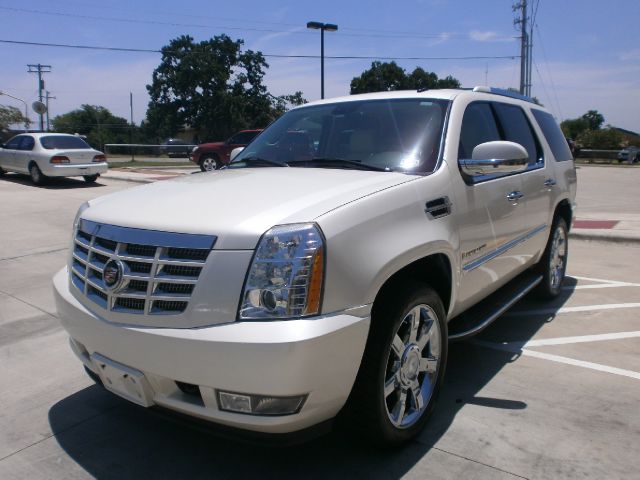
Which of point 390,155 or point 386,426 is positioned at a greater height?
point 390,155

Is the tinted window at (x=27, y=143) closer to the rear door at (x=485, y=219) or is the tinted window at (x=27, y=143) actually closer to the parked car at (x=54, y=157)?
the parked car at (x=54, y=157)

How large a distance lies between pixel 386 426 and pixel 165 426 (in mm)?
1305

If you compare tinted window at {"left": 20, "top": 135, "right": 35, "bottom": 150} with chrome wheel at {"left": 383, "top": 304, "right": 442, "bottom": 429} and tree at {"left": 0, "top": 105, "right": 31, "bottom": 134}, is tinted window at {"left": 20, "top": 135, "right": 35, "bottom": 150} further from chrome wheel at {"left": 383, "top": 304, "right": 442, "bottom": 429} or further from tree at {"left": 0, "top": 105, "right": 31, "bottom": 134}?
tree at {"left": 0, "top": 105, "right": 31, "bottom": 134}

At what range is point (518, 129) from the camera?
4.66 metres

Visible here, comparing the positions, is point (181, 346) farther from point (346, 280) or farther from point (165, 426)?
point (165, 426)

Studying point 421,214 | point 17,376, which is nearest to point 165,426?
point 17,376

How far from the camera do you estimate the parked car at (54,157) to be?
15.6 meters

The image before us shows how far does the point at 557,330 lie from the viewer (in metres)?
4.72

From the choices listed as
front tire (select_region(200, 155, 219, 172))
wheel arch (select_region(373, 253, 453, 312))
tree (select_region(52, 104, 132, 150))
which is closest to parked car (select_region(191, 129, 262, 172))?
front tire (select_region(200, 155, 219, 172))

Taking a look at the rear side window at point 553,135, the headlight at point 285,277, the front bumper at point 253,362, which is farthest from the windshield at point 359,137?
the rear side window at point 553,135

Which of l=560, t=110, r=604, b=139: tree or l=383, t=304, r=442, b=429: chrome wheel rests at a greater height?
l=560, t=110, r=604, b=139: tree

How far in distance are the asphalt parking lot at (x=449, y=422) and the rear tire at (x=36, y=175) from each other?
12091 mm

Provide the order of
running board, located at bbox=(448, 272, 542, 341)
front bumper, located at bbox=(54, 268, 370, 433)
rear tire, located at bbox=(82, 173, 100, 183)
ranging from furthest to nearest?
rear tire, located at bbox=(82, 173, 100, 183), running board, located at bbox=(448, 272, 542, 341), front bumper, located at bbox=(54, 268, 370, 433)

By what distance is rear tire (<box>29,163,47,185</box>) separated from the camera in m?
15.9
